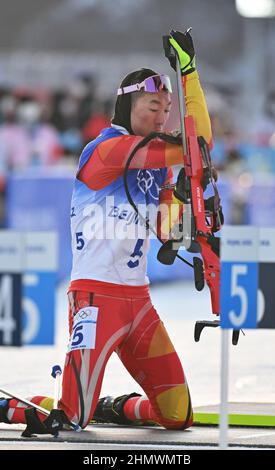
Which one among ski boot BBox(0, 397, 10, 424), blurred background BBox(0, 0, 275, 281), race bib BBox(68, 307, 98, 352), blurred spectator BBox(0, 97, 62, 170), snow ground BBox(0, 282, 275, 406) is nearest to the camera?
race bib BBox(68, 307, 98, 352)

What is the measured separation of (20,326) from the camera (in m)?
6.20

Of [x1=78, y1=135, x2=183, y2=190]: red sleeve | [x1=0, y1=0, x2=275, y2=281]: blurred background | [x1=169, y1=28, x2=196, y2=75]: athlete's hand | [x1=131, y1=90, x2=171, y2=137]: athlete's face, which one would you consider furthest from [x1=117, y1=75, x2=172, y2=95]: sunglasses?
[x1=0, y1=0, x2=275, y2=281]: blurred background

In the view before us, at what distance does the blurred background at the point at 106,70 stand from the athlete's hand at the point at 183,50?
13544 millimetres

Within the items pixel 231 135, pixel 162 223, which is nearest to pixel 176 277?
pixel 231 135

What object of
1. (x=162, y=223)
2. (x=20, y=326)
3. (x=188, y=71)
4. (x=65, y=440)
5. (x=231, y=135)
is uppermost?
(x=231, y=135)

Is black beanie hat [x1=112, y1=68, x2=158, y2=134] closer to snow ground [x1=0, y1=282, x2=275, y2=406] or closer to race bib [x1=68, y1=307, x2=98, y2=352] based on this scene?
race bib [x1=68, y1=307, x2=98, y2=352]

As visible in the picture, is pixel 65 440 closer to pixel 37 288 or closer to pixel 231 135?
pixel 37 288

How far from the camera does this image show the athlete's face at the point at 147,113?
6.98 metres

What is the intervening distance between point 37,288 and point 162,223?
3.63ft

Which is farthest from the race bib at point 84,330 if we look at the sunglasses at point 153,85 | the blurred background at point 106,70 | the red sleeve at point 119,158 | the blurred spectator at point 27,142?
the blurred spectator at point 27,142

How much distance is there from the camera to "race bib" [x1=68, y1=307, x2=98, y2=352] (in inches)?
264

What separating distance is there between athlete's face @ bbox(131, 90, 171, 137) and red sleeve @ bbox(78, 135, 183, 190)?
0.80 ft

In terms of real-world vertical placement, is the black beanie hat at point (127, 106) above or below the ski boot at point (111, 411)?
above

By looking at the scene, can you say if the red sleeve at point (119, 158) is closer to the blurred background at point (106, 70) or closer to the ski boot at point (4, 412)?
the ski boot at point (4, 412)
